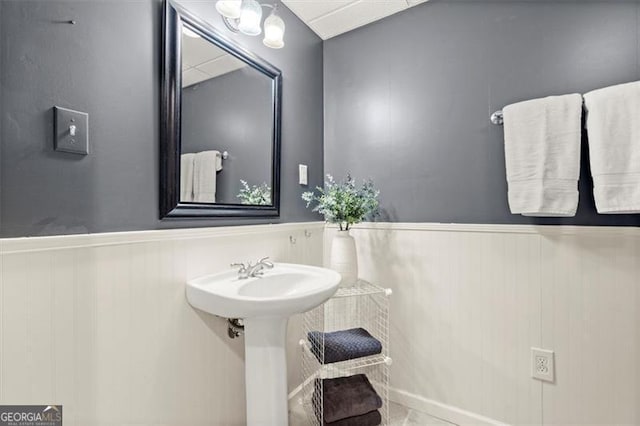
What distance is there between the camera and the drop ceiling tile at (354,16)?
5.16 feet

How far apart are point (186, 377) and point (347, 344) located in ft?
2.18

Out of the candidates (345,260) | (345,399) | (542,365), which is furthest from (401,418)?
(345,260)

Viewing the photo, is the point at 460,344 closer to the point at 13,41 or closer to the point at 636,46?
the point at 636,46

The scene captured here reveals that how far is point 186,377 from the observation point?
41.7 inches

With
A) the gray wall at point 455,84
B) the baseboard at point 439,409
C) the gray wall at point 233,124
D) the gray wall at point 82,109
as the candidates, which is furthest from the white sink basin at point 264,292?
the baseboard at point 439,409

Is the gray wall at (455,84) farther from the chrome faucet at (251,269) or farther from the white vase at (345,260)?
the chrome faucet at (251,269)

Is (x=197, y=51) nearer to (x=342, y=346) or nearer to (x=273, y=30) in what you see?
(x=273, y=30)

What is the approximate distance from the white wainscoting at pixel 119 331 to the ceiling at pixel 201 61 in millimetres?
572

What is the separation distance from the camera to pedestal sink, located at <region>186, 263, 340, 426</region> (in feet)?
3.10

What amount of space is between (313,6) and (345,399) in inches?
76.6

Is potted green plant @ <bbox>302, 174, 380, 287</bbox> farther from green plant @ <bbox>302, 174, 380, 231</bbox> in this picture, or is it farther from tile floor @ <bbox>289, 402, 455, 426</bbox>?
tile floor @ <bbox>289, 402, 455, 426</bbox>

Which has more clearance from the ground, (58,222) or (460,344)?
(58,222)

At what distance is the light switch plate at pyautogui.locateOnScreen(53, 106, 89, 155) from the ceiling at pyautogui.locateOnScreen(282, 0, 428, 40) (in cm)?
124

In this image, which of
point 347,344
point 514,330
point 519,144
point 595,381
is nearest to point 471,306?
point 514,330
